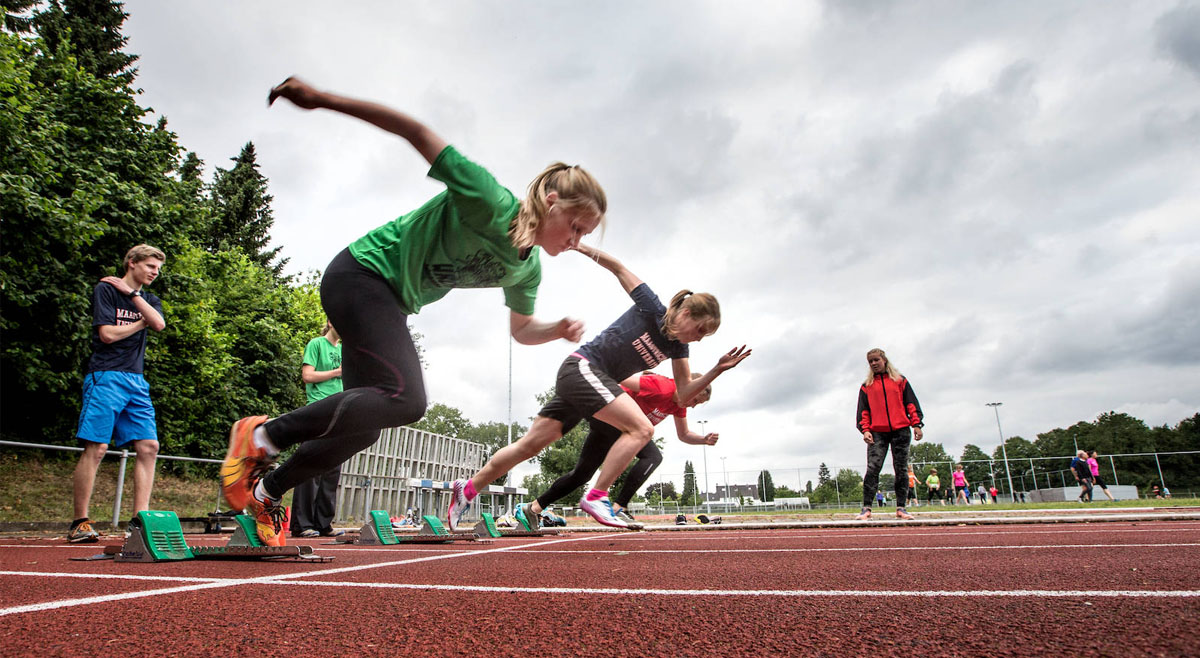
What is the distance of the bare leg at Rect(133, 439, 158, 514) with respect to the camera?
433 centimetres

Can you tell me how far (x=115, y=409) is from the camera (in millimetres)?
4480

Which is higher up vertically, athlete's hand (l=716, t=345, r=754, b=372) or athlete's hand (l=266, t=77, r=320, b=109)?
athlete's hand (l=266, t=77, r=320, b=109)

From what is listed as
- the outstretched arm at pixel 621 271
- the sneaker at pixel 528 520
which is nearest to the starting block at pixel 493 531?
the sneaker at pixel 528 520

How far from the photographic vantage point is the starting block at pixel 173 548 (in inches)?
111

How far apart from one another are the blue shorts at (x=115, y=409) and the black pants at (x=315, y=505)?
146cm

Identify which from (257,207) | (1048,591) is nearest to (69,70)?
(257,207)

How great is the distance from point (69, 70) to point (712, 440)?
15.3 metres

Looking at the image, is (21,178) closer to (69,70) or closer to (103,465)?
(69,70)

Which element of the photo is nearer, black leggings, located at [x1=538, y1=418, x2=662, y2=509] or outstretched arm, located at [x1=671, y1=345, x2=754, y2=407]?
outstretched arm, located at [x1=671, y1=345, x2=754, y2=407]

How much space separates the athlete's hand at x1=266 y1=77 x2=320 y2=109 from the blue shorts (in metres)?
3.40

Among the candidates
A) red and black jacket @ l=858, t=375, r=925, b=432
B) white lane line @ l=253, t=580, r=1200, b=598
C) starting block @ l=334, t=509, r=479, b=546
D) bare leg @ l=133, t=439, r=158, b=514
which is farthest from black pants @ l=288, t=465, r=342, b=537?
red and black jacket @ l=858, t=375, r=925, b=432

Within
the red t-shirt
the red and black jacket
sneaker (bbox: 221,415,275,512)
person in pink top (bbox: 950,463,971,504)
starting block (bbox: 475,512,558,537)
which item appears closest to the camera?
sneaker (bbox: 221,415,275,512)

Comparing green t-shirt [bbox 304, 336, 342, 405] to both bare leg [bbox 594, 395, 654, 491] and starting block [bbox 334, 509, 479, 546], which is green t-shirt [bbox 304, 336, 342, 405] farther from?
bare leg [bbox 594, 395, 654, 491]

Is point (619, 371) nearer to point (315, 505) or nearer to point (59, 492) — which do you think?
point (315, 505)
